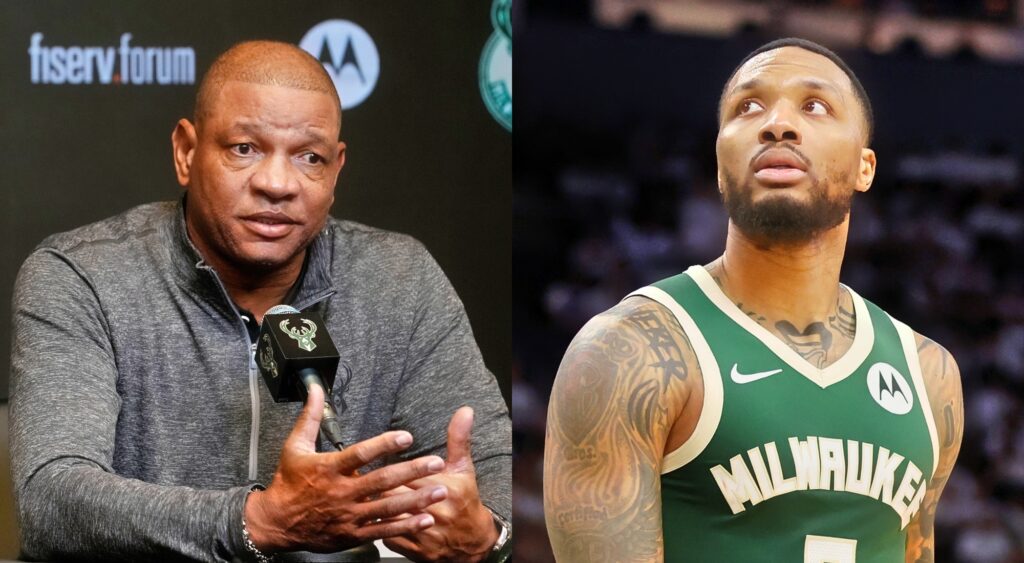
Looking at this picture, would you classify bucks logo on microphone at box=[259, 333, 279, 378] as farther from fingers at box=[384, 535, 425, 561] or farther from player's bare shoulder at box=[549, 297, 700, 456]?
player's bare shoulder at box=[549, 297, 700, 456]

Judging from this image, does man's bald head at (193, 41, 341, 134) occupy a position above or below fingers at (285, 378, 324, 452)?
above

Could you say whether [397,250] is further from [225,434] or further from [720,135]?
[720,135]

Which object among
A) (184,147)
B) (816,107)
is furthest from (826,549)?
(184,147)

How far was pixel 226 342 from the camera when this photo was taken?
2.07 metres

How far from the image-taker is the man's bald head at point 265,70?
208 cm

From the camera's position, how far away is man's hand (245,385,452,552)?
1.57 m

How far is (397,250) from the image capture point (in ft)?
7.44

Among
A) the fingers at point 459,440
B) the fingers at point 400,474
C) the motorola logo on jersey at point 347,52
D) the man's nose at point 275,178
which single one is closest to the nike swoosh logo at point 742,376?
the fingers at point 400,474

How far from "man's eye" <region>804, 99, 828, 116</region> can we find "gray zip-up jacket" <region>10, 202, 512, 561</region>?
0.84 m

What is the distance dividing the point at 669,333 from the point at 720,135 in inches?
8.6

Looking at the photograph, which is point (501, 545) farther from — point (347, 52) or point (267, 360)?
point (347, 52)

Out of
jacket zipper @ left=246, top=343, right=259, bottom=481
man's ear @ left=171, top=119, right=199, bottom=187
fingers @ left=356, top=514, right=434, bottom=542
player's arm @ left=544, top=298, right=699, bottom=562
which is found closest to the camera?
player's arm @ left=544, top=298, right=699, bottom=562

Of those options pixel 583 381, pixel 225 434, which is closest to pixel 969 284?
pixel 583 381

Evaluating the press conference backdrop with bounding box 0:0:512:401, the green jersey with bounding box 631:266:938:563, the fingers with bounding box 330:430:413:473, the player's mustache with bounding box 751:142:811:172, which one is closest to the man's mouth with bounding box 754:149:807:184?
the player's mustache with bounding box 751:142:811:172
